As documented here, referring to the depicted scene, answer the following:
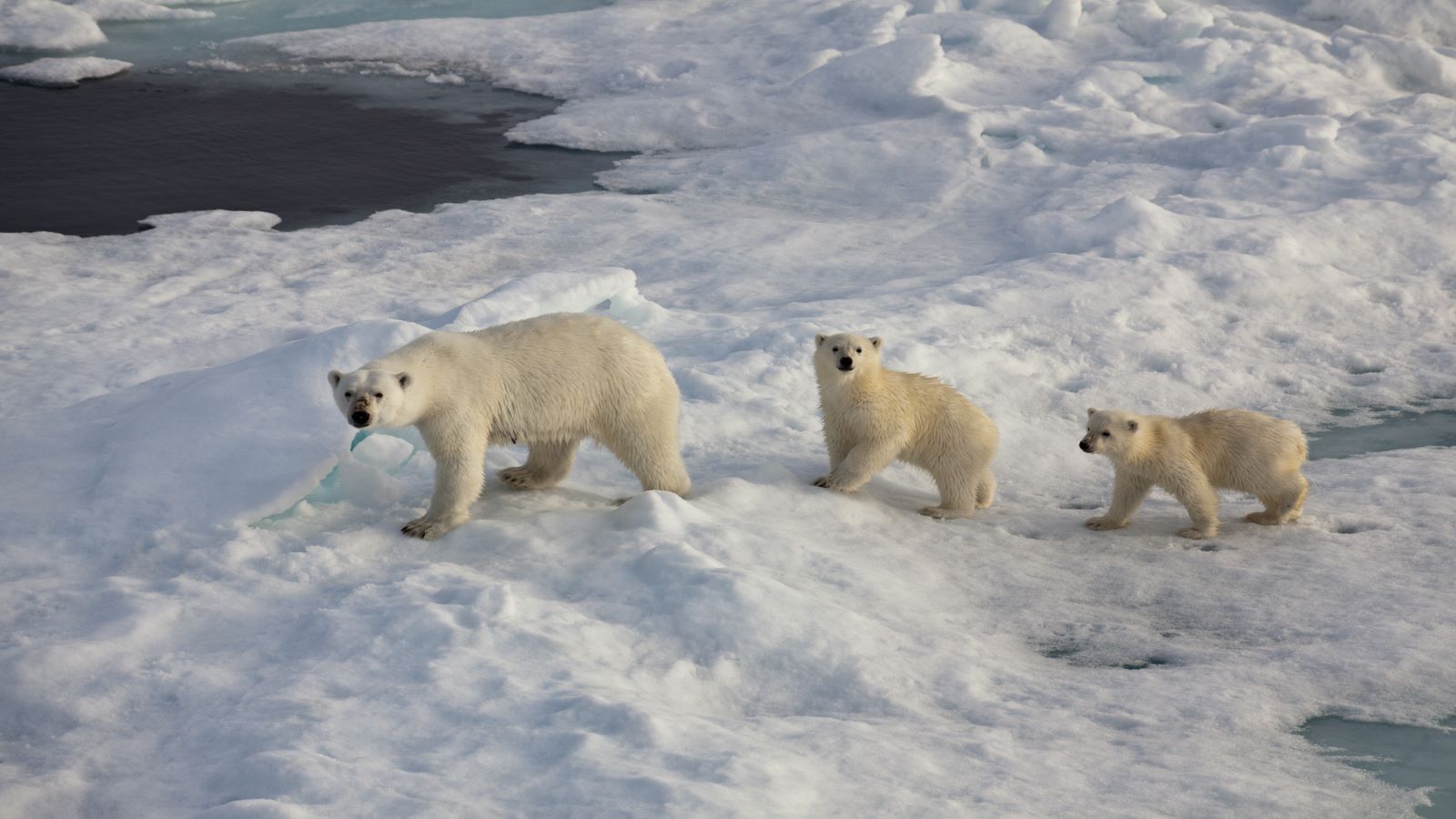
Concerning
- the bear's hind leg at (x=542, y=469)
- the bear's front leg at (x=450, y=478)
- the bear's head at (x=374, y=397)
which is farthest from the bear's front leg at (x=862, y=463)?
the bear's head at (x=374, y=397)

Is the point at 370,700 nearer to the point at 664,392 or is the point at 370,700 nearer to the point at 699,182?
the point at 664,392

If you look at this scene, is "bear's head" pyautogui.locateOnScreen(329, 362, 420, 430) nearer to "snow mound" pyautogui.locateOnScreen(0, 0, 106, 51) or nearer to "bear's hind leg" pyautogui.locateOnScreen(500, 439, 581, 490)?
"bear's hind leg" pyautogui.locateOnScreen(500, 439, 581, 490)

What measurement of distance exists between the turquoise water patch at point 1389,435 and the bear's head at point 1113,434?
1.67 m

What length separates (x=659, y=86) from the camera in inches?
585

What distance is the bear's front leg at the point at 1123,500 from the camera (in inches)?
227

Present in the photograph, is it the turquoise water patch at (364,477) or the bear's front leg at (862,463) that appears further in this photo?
the bear's front leg at (862,463)

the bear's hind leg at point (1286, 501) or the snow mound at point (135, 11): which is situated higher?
the snow mound at point (135, 11)

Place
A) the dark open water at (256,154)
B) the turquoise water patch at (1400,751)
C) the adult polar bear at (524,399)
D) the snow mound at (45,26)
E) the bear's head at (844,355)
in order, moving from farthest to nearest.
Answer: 1. the snow mound at (45,26)
2. the dark open water at (256,154)
3. the bear's head at (844,355)
4. the adult polar bear at (524,399)
5. the turquoise water patch at (1400,751)

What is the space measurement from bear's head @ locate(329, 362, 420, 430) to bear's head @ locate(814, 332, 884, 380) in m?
1.93

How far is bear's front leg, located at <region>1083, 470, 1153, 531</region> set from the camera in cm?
576

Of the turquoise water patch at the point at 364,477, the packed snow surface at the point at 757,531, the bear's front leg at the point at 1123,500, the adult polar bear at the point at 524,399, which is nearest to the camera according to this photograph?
the packed snow surface at the point at 757,531

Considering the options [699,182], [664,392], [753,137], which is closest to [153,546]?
[664,392]

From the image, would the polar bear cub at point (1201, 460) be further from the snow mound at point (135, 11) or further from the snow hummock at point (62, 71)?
the snow mound at point (135, 11)

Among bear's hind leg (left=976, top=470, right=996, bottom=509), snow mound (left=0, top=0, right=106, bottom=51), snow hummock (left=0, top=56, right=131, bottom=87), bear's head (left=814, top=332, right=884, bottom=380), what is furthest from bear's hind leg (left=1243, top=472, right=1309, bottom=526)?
snow mound (left=0, top=0, right=106, bottom=51)
